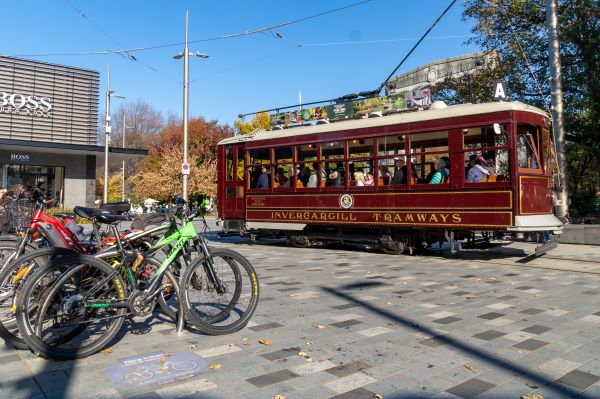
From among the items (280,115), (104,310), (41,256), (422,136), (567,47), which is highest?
(567,47)

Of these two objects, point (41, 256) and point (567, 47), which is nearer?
point (41, 256)

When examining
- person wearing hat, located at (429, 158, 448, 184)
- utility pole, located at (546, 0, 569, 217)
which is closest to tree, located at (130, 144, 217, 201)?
utility pole, located at (546, 0, 569, 217)

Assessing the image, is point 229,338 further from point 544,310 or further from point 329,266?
point 329,266

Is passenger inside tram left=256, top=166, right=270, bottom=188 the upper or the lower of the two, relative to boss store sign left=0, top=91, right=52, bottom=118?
lower

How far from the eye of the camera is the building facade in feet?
74.2

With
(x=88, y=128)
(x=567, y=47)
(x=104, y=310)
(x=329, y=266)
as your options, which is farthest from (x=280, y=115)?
(x=88, y=128)

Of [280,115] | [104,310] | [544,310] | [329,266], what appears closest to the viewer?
[104,310]

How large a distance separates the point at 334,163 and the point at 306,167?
0.86 metres

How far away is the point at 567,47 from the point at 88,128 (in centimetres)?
2239

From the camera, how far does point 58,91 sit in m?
24.2

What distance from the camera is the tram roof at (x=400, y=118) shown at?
9.66 m

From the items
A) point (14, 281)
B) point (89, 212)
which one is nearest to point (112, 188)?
point (14, 281)

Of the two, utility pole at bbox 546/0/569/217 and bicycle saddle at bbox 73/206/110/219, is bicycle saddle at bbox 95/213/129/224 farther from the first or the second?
utility pole at bbox 546/0/569/217

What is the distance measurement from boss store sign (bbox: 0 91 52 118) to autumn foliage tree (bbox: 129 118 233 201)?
1545cm
